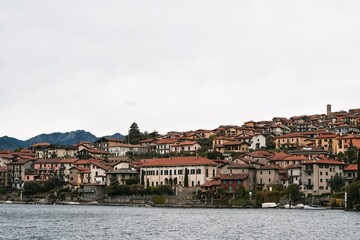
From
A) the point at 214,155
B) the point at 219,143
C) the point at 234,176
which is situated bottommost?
the point at 234,176

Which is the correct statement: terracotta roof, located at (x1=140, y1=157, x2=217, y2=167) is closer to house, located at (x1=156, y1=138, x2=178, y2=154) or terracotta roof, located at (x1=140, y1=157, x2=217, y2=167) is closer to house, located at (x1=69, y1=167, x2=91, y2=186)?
house, located at (x1=69, y1=167, x2=91, y2=186)

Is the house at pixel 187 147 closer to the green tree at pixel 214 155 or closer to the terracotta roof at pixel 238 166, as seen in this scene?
the green tree at pixel 214 155

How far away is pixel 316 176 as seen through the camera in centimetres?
10525

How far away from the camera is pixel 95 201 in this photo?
125125mm

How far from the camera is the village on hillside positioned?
107 m

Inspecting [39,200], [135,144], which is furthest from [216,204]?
[135,144]

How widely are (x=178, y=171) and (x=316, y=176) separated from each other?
26.5 metres

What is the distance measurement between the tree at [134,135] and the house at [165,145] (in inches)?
647

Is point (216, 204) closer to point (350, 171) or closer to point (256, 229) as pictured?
point (350, 171)

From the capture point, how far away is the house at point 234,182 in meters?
107

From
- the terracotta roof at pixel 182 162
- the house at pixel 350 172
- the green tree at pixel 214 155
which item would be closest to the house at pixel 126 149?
the green tree at pixel 214 155

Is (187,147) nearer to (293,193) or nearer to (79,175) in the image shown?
(79,175)

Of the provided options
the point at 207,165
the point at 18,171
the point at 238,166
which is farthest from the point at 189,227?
the point at 18,171

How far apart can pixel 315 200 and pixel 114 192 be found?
38.7 metres
